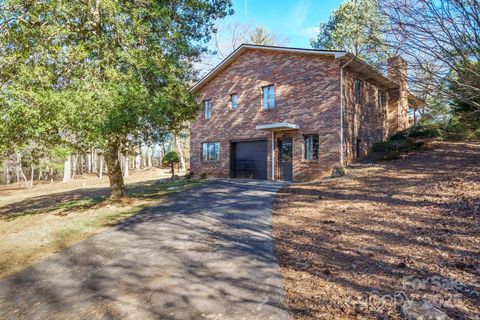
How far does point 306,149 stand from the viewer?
15977 millimetres

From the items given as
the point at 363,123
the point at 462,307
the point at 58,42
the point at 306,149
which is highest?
the point at 58,42

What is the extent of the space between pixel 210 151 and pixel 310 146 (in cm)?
709

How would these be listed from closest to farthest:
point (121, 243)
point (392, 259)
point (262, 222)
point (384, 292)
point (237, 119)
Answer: point (384, 292) < point (392, 259) < point (121, 243) < point (262, 222) < point (237, 119)

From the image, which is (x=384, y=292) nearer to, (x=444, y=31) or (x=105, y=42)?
(x=444, y=31)

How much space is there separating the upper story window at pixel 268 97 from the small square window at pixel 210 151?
4084 mm

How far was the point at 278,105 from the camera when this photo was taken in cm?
1706

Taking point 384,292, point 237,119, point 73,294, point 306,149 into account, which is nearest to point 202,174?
point 237,119

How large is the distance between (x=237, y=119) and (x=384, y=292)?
627 inches

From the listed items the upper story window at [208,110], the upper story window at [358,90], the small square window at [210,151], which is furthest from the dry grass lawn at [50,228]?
the upper story window at [358,90]

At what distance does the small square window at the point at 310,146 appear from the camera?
1571 cm

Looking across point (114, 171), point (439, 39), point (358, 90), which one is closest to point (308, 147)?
point (358, 90)

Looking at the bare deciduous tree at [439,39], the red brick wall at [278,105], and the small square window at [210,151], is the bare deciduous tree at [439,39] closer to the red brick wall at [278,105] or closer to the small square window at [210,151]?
the red brick wall at [278,105]

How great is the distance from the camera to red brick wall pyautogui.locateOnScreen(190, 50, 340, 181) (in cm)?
1520

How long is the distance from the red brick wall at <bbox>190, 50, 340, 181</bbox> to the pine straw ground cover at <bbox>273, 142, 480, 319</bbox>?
235 inches
